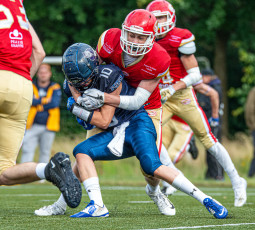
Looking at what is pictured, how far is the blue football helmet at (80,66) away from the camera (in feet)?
16.4

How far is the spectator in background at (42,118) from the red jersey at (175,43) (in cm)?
380

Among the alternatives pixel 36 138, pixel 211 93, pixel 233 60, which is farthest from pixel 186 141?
pixel 233 60

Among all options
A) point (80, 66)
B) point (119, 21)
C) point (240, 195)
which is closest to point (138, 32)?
point (80, 66)

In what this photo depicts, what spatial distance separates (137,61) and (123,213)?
1386 millimetres

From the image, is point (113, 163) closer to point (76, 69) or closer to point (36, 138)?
point (36, 138)

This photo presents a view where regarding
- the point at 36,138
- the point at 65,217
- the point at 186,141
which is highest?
the point at 65,217

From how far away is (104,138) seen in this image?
5.18m

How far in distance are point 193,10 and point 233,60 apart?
4723 millimetres

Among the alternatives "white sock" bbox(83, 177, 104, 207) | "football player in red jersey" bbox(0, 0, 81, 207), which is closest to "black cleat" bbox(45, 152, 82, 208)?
"football player in red jersey" bbox(0, 0, 81, 207)

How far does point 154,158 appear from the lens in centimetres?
500

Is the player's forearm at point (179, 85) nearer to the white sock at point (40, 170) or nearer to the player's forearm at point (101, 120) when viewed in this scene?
the player's forearm at point (101, 120)

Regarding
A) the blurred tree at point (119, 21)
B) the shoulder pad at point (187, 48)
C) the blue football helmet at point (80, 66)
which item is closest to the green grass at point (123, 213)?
the blue football helmet at point (80, 66)

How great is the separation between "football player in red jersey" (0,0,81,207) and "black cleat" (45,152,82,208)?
0.04 meters

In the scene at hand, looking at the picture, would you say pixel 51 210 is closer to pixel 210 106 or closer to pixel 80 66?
pixel 80 66
